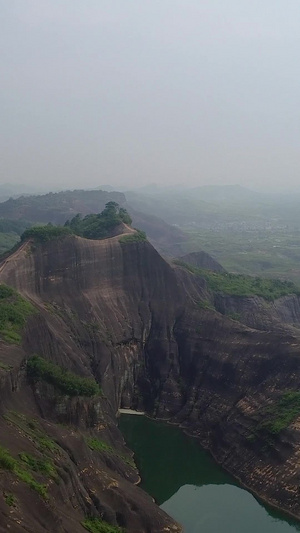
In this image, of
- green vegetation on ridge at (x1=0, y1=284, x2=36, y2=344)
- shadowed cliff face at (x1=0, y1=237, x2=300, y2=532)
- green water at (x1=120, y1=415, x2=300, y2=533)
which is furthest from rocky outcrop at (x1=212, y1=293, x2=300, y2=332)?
green vegetation on ridge at (x1=0, y1=284, x2=36, y2=344)

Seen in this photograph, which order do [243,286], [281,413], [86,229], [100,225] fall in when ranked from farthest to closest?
[86,229], [100,225], [243,286], [281,413]

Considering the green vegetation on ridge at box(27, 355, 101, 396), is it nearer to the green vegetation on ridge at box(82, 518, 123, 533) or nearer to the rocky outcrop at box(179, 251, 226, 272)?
the green vegetation on ridge at box(82, 518, 123, 533)

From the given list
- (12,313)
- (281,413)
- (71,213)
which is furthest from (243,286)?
(71,213)

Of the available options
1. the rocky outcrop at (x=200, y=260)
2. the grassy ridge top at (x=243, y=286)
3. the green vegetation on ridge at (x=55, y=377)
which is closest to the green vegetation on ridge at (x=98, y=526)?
the green vegetation on ridge at (x=55, y=377)

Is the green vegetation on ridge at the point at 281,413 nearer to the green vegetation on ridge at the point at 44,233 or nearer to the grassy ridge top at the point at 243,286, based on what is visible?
the grassy ridge top at the point at 243,286

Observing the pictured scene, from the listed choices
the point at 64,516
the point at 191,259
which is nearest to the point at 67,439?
the point at 64,516

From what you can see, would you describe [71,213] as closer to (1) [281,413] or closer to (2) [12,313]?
(2) [12,313]

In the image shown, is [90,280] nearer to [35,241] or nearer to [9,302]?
[35,241]
